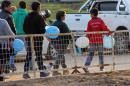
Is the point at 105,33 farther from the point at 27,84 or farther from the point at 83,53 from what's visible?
the point at 27,84

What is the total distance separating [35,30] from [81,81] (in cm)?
207

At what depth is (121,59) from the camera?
47.7ft

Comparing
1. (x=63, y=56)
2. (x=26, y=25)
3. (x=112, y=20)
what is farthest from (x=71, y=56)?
(x=112, y=20)

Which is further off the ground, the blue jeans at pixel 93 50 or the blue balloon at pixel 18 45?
the blue balloon at pixel 18 45

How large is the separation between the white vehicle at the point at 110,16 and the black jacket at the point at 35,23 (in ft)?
27.9

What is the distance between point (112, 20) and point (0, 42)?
9922mm

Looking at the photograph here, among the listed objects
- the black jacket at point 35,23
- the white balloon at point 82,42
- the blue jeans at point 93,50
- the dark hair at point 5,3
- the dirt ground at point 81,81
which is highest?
the dark hair at point 5,3

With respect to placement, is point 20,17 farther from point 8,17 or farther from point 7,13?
point 8,17

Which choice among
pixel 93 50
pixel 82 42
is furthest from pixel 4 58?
pixel 93 50

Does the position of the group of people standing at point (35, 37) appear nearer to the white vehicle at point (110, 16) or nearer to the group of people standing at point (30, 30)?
the group of people standing at point (30, 30)

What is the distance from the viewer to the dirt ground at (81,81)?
11914 mm

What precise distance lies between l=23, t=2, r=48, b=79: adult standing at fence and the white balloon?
36.1 inches

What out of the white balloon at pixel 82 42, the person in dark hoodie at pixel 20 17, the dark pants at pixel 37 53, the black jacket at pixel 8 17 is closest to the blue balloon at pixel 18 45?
the dark pants at pixel 37 53

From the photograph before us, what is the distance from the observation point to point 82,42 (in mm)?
13898
